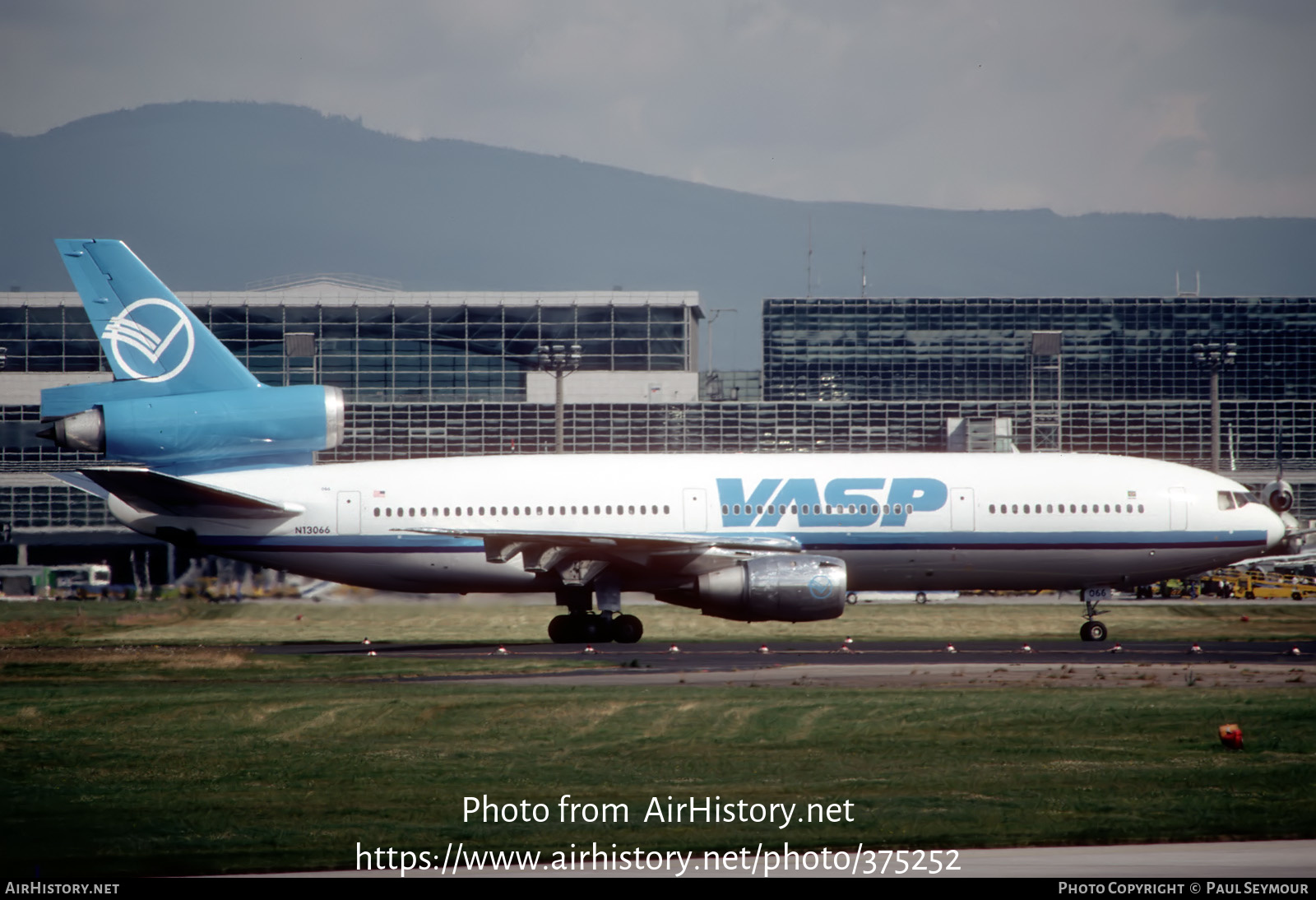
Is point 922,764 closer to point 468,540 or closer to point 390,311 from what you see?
point 468,540

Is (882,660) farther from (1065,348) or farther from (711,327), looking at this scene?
(1065,348)

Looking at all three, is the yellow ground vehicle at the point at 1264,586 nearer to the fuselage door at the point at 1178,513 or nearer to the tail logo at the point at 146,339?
the fuselage door at the point at 1178,513

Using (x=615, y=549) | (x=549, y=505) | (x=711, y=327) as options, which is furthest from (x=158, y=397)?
(x=711, y=327)

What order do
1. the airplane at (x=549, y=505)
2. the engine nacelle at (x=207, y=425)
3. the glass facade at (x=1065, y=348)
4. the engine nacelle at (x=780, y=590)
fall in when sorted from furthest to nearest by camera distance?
the glass facade at (x=1065, y=348) → the airplane at (x=549, y=505) → the engine nacelle at (x=207, y=425) → the engine nacelle at (x=780, y=590)

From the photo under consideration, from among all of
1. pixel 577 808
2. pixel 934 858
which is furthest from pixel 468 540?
pixel 934 858

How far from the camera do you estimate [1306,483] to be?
9331 cm

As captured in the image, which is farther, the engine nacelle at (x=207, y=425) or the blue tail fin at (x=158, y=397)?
the blue tail fin at (x=158, y=397)

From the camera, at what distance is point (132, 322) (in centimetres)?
3419

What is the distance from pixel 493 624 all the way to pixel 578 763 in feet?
80.4

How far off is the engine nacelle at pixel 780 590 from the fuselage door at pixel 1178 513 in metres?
9.95

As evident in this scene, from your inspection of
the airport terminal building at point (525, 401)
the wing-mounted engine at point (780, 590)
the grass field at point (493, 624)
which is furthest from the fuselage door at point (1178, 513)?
the airport terminal building at point (525, 401)

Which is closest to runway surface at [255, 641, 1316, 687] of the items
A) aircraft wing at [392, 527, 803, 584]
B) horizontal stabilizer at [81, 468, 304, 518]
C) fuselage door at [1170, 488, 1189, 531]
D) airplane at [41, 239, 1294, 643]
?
airplane at [41, 239, 1294, 643]

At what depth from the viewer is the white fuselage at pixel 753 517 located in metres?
34.3

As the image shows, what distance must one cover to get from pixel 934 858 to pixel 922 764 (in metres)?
5.48
